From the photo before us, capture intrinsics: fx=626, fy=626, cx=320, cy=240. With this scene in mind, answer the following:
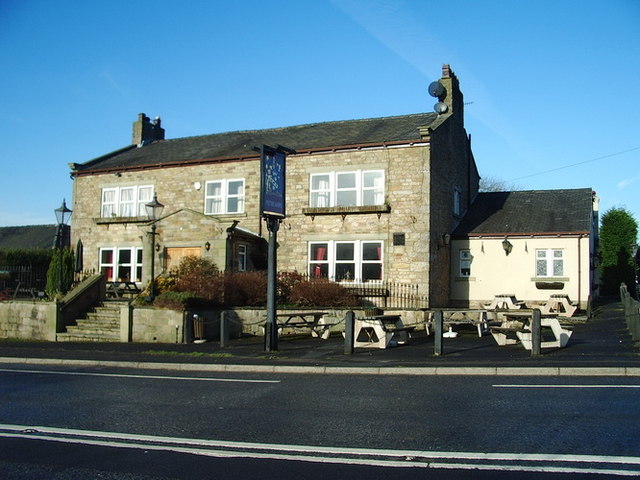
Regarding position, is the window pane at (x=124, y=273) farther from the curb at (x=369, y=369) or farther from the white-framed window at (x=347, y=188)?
the curb at (x=369, y=369)

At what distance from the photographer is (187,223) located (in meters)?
24.5

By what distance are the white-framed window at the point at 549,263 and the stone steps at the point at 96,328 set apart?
1693 cm

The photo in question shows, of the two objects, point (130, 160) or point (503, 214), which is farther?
point (130, 160)

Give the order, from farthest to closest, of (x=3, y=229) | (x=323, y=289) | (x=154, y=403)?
(x=3, y=229), (x=323, y=289), (x=154, y=403)

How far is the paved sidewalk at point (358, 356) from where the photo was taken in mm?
11992

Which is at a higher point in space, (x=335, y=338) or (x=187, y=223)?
(x=187, y=223)

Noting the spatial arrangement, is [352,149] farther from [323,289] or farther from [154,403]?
[154,403]

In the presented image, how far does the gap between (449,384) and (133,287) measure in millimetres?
18925

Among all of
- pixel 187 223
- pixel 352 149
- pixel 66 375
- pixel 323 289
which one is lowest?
pixel 66 375

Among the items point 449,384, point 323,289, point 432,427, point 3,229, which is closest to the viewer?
point 432,427

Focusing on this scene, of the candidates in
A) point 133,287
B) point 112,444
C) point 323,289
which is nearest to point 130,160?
point 133,287

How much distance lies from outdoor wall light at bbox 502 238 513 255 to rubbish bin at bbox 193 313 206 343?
46.1 ft

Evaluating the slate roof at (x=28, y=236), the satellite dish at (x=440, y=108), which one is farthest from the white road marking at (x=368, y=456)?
the slate roof at (x=28, y=236)

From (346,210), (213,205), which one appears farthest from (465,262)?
(213,205)
